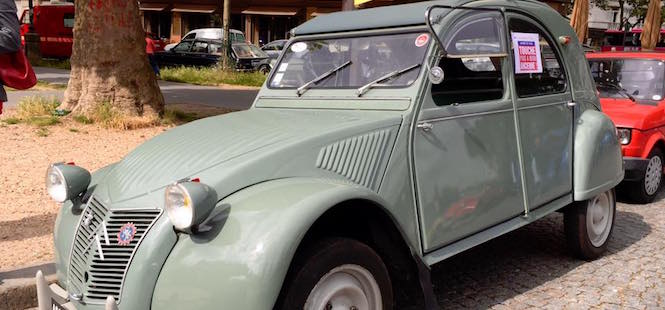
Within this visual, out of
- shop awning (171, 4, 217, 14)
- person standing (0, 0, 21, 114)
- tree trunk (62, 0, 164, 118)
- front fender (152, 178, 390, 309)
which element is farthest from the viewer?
shop awning (171, 4, 217, 14)

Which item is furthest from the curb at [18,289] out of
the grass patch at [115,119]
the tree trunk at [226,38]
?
the tree trunk at [226,38]

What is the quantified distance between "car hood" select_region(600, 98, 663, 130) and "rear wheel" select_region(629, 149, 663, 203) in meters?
0.39

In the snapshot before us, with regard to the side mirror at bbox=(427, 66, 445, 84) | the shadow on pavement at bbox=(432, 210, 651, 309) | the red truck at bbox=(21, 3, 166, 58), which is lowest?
the shadow on pavement at bbox=(432, 210, 651, 309)

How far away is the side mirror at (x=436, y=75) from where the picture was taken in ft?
11.1

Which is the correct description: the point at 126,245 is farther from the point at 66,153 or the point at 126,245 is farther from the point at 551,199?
the point at 66,153

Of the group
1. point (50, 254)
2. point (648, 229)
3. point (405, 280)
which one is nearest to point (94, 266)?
point (405, 280)

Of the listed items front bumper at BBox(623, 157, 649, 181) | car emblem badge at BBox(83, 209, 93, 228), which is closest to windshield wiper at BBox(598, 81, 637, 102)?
front bumper at BBox(623, 157, 649, 181)

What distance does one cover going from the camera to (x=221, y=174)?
2.77 metres

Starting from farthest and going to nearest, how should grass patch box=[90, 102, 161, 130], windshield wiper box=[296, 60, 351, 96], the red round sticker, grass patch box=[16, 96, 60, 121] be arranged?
1. grass patch box=[16, 96, 60, 121]
2. grass patch box=[90, 102, 161, 130]
3. windshield wiper box=[296, 60, 351, 96]
4. the red round sticker

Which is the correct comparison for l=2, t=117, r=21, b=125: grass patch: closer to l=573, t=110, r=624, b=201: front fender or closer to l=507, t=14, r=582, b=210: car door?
l=507, t=14, r=582, b=210: car door

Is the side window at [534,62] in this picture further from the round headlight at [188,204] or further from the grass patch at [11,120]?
the grass patch at [11,120]

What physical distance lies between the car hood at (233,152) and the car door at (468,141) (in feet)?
1.06

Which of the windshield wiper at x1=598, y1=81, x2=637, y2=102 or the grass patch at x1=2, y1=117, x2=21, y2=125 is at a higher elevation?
the windshield wiper at x1=598, y1=81, x2=637, y2=102

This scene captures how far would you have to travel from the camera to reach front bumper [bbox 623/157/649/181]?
249 inches
